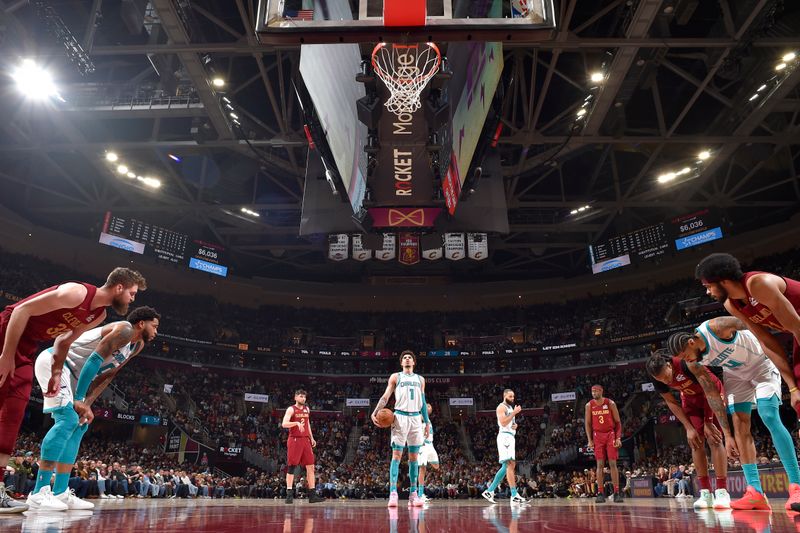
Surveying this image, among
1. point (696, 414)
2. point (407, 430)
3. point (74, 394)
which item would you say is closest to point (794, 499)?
point (696, 414)

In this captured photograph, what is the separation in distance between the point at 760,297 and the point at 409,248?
51.2 ft

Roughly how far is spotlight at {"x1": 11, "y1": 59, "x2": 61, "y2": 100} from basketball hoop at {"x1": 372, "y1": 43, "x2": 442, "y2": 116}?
10.4 meters

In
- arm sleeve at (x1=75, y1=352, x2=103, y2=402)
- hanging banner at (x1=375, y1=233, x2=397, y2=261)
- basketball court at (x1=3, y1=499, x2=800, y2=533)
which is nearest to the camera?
basketball court at (x1=3, y1=499, x2=800, y2=533)

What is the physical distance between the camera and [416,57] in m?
9.95

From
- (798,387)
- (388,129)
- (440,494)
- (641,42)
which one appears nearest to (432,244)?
(388,129)

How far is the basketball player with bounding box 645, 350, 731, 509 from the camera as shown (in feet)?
21.7

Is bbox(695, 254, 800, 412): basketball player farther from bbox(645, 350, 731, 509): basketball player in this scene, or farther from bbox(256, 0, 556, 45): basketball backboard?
bbox(256, 0, 556, 45): basketball backboard

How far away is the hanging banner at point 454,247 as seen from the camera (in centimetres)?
1892

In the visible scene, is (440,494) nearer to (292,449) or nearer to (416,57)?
(292,449)

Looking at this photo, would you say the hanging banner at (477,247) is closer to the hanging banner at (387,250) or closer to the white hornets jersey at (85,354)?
the hanging banner at (387,250)

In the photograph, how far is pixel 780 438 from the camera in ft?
16.6

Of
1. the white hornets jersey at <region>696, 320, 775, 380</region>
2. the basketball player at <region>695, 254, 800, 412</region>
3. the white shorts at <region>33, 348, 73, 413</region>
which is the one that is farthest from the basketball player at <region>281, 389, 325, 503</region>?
the basketball player at <region>695, 254, 800, 412</region>

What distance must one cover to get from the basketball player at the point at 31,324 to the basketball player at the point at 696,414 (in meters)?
5.85

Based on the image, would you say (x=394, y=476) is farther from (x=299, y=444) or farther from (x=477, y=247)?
(x=477, y=247)
